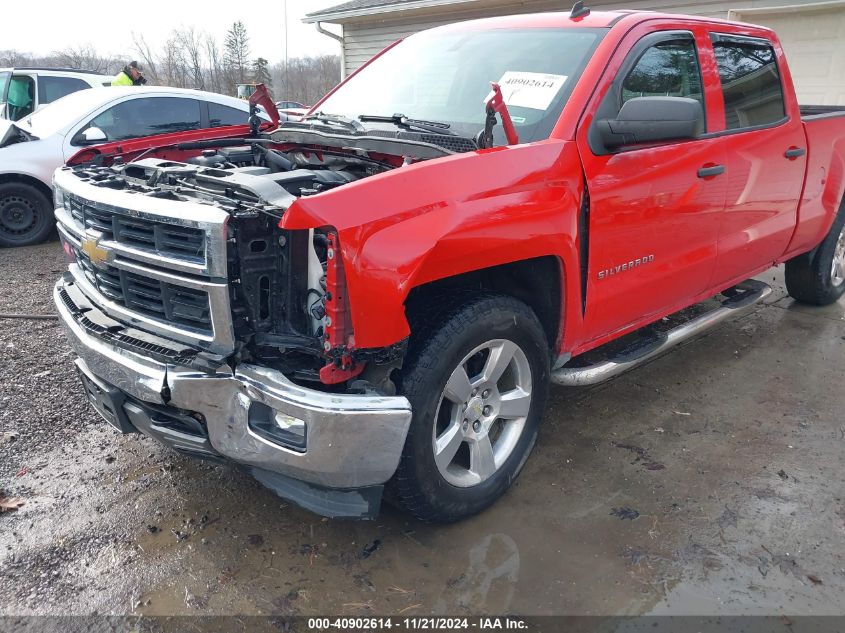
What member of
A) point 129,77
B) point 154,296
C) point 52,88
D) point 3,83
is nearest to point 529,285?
point 154,296

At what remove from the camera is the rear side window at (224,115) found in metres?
7.67

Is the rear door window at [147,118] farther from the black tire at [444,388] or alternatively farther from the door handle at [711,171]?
the door handle at [711,171]

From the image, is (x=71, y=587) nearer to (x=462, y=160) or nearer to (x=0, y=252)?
(x=462, y=160)

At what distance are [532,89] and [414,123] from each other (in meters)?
0.56

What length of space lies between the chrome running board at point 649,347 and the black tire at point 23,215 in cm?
584

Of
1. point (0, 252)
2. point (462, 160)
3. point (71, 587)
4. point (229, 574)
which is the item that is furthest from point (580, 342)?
point (0, 252)

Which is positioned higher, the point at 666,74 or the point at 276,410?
the point at 666,74

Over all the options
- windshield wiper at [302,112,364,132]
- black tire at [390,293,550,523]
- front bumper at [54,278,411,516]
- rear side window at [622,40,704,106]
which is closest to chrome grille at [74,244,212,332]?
front bumper at [54,278,411,516]

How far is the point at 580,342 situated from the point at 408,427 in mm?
1207

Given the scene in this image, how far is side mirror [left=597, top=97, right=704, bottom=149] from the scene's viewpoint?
9.05ft

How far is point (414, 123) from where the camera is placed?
3090mm

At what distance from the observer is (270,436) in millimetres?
2221

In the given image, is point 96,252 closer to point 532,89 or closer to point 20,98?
point 532,89

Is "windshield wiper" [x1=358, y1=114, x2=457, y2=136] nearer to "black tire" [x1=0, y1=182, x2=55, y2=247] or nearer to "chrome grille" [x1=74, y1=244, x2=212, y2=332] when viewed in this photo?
"chrome grille" [x1=74, y1=244, x2=212, y2=332]
